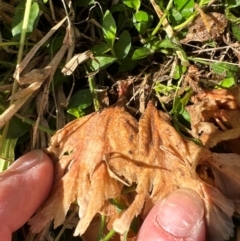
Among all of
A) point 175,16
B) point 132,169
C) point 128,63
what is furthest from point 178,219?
point 175,16

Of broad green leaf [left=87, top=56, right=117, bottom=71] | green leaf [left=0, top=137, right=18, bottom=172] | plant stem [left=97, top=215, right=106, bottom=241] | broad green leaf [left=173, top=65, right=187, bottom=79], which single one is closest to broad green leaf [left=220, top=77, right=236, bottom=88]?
broad green leaf [left=173, top=65, right=187, bottom=79]

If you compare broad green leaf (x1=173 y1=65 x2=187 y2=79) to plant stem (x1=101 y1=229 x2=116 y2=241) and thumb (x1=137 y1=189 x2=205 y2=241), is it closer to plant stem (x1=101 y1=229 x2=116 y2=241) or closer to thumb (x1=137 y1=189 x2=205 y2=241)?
thumb (x1=137 y1=189 x2=205 y2=241)

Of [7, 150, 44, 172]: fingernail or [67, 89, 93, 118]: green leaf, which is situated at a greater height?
[67, 89, 93, 118]: green leaf

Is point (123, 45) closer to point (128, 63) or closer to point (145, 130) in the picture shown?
point (128, 63)

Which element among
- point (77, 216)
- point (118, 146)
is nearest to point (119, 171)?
point (118, 146)

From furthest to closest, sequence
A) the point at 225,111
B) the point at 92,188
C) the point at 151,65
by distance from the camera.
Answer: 1. the point at 151,65
2. the point at 225,111
3. the point at 92,188

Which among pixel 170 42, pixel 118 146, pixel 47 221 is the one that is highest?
pixel 170 42

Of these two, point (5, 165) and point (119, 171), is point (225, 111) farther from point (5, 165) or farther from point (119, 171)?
point (5, 165)
